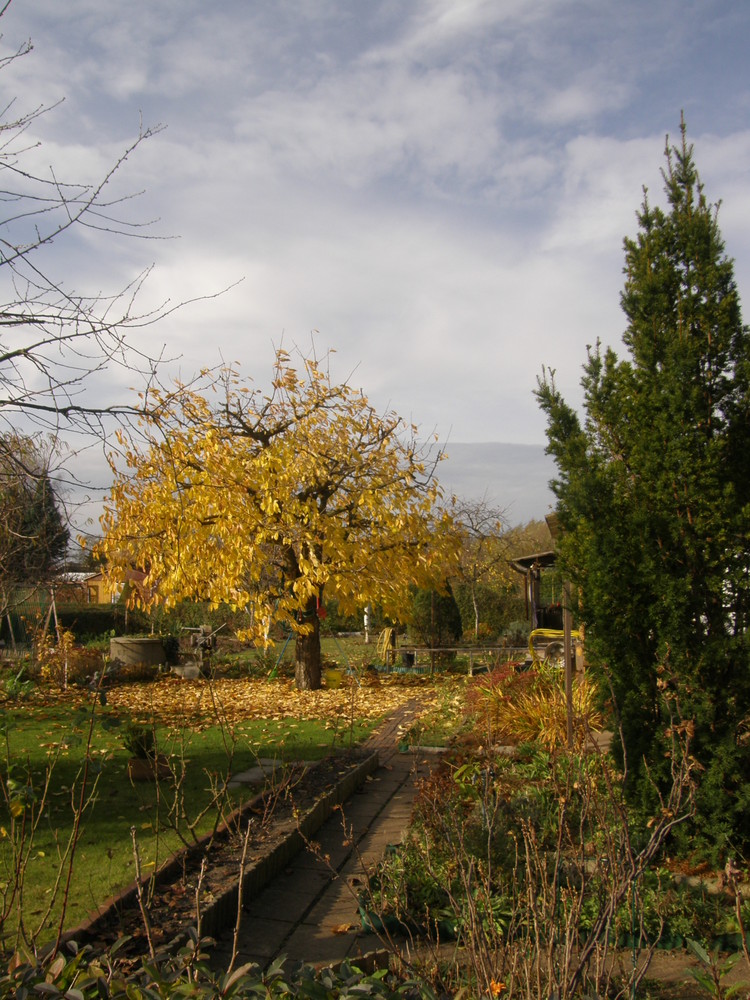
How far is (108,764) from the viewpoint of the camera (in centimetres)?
761

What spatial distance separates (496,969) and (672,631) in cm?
263

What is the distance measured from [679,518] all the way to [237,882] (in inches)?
125

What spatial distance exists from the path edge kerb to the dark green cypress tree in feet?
7.06

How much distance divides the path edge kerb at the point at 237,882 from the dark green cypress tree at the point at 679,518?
2.15 m

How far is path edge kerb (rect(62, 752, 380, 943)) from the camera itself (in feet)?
12.3

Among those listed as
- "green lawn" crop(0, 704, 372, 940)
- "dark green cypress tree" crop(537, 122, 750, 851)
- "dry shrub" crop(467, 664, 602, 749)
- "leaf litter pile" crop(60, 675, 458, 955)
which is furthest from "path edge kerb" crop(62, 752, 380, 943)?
"dark green cypress tree" crop(537, 122, 750, 851)

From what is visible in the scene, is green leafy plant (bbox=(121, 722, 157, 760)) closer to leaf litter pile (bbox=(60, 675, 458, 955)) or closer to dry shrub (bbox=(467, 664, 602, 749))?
leaf litter pile (bbox=(60, 675, 458, 955))

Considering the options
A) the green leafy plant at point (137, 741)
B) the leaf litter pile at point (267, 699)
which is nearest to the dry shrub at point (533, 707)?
the leaf litter pile at point (267, 699)

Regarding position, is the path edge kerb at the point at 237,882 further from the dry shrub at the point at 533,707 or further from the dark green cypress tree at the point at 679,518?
the dark green cypress tree at the point at 679,518

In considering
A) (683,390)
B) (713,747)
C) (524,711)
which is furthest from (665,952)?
(524,711)

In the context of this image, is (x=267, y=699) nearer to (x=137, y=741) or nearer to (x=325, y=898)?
(x=137, y=741)

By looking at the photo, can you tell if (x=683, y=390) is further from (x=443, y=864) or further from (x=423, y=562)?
(x=423, y=562)

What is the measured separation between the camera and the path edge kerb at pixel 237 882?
3.73 meters

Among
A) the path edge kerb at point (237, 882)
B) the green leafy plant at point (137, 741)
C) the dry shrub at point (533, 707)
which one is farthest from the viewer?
the dry shrub at point (533, 707)
